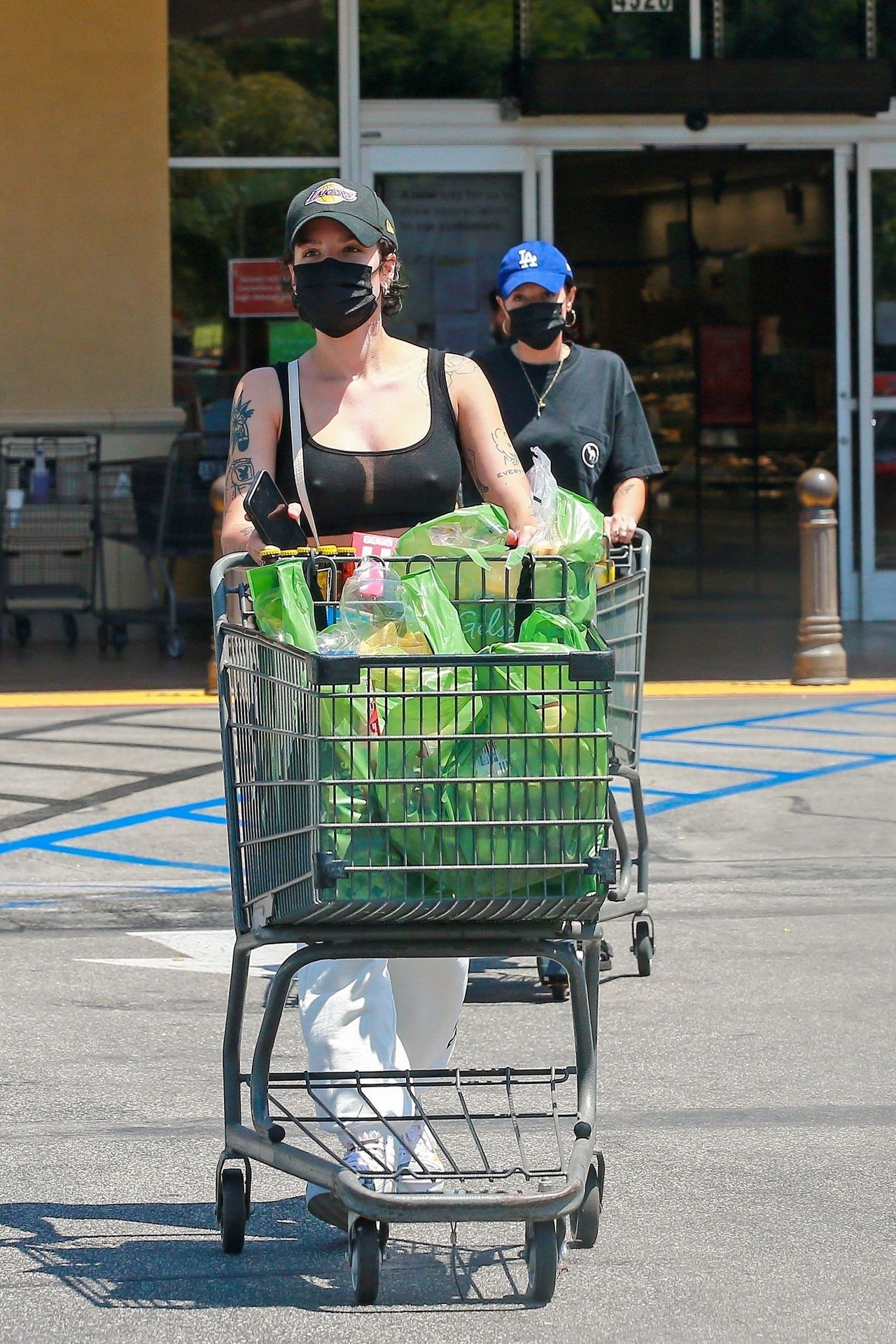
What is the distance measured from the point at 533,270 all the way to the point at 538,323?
6.7 inches

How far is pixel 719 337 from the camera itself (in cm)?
1530

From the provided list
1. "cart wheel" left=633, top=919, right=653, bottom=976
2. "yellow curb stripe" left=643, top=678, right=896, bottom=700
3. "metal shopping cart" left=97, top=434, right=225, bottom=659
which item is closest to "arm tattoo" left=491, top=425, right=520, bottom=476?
"cart wheel" left=633, top=919, right=653, bottom=976

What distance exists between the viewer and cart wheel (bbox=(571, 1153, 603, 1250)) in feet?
12.0

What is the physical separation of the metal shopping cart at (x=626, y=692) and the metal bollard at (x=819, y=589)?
5295 mm

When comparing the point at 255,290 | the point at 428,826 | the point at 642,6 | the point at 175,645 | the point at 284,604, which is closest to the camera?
the point at 428,826

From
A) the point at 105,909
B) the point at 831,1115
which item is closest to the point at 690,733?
the point at 105,909

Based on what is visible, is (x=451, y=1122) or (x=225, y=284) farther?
(x=225, y=284)

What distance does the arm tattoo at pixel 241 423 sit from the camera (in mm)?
4125

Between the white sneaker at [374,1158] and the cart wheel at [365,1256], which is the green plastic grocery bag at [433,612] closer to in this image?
the white sneaker at [374,1158]

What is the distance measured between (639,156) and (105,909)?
9378 mm

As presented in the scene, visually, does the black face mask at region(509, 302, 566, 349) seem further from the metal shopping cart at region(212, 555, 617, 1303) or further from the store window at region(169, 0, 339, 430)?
the store window at region(169, 0, 339, 430)

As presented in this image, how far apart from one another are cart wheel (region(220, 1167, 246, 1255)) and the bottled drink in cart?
419 inches

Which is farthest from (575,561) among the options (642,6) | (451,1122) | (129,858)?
(642,6)

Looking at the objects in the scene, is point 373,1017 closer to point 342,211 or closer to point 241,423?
point 241,423
